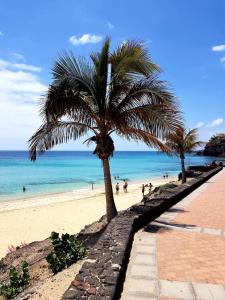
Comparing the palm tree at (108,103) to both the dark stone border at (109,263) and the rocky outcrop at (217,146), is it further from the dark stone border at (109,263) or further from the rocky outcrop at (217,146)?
the rocky outcrop at (217,146)

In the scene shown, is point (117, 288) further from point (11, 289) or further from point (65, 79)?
point (65, 79)

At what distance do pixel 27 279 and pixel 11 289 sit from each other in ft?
1.80

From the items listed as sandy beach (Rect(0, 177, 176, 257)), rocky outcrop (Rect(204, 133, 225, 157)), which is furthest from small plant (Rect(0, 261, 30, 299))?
rocky outcrop (Rect(204, 133, 225, 157))

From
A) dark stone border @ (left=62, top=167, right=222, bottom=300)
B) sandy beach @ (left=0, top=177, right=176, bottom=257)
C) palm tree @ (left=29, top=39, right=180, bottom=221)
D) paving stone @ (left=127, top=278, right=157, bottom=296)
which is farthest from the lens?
sandy beach @ (left=0, top=177, right=176, bottom=257)

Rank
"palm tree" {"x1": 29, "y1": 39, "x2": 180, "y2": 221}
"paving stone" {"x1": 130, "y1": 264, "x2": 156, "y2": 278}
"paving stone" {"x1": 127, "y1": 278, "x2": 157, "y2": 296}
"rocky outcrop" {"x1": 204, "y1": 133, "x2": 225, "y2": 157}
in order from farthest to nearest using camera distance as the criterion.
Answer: "rocky outcrop" {"x1": 204, "y1": 133, "x2": 225, "y2": 157}, "palm tree" {"x1": 29, "y1": 39, "x2": 180, "y2": 221}, "paving stone" {"x1": 130, "y1": 264, "x2": 156, "y2": 278}, "paving stone" {"x1": 127, "y1": 278, "x2": 157, "y2": 296}

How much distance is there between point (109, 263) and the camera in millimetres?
5438

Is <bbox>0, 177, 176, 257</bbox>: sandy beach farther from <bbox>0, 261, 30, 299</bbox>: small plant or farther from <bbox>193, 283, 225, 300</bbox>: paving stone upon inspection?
<bbox>193, 283, 225, 300</bbox>: paving stone

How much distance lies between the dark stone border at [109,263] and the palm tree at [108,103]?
263 centimetres

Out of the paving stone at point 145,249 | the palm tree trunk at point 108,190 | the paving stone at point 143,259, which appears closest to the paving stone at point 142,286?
the paving stone at point 143,259

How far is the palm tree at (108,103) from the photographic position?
10.6 metres

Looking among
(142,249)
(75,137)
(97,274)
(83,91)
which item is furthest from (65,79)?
(97,274)

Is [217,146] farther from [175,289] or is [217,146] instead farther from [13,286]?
[175,289]

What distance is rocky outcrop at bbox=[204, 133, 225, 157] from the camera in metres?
135

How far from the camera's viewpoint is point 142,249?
6.96 meters
